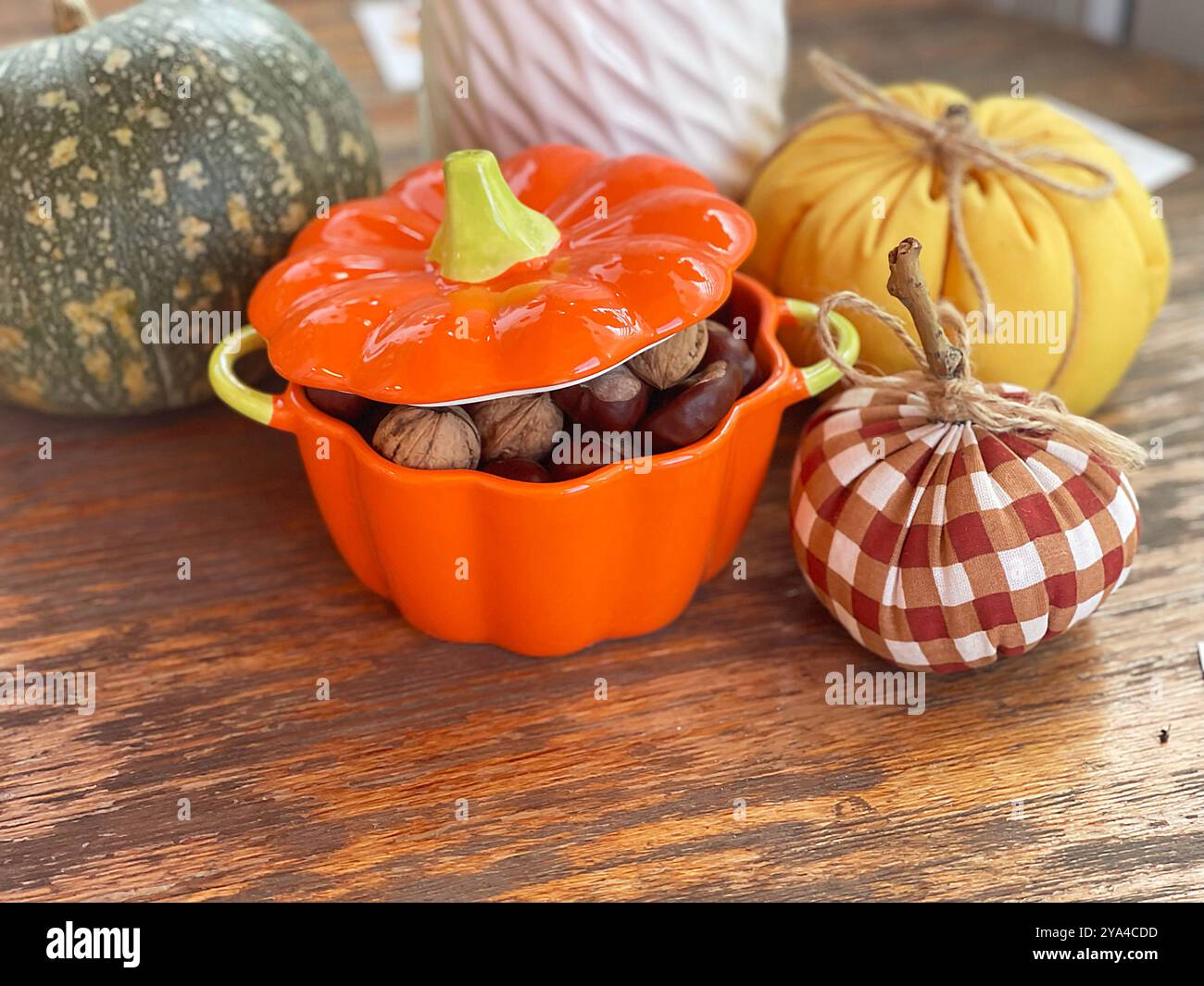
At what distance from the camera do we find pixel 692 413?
57cm

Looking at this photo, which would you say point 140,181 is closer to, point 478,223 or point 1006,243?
point 478,223

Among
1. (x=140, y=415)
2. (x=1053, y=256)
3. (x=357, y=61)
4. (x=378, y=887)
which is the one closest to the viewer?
(x=378, y=887)

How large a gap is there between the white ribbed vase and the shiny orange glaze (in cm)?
22

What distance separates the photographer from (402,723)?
604 millimetres

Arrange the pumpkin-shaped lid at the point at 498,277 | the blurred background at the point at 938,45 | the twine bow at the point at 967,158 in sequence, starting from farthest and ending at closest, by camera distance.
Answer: the blurred background at the point at 938,45
the twine bow at the point at 967,158
the pumpkin-shaped lid at the point at 498,277

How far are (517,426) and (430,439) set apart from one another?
0.05m

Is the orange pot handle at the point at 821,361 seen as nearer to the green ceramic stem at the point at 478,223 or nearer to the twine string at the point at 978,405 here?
the twine string at the point at 978,405

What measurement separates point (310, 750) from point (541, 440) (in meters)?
0.20

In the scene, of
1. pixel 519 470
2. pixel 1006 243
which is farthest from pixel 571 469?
pixel 1006 243

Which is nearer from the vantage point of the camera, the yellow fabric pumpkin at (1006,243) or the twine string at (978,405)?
the twine string at (978,405)

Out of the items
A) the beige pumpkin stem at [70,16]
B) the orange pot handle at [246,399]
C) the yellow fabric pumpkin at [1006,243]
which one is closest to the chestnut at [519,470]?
the orange pot handle at [246,399]

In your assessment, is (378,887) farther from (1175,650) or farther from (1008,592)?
(1175,650)

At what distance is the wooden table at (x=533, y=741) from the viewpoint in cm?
53

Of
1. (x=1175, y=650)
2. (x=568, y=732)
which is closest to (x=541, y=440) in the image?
(x=568, y=732)
